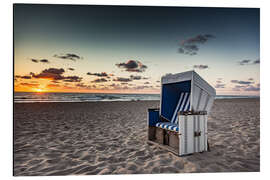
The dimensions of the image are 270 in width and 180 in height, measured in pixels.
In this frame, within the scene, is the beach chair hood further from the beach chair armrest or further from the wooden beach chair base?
the wooden beach chair base

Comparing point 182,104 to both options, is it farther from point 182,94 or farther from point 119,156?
point 119,156

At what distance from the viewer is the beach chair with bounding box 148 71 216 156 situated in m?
3.40

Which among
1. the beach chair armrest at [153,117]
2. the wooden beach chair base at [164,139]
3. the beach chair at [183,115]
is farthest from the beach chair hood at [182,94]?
the wooden beach chair base at [164,139]

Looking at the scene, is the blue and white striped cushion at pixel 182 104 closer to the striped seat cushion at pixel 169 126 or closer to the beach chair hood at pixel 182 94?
the beach chair hood at pixel 182 94

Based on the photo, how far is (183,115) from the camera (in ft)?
10.9

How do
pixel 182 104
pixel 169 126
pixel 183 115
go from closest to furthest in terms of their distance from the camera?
pixel 183 115
pixel 169 126
pixel 182 104

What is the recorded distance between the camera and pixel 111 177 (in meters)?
2.67

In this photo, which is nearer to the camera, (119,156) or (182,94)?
(119,156)

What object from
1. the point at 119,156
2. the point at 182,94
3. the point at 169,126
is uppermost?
the point at 182,94

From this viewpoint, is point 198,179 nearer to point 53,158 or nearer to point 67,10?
point 53,158

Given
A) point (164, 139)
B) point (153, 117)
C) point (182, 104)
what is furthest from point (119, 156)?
point (182, 104)

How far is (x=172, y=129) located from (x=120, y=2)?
128 inches

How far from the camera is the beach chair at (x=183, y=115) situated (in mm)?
3398

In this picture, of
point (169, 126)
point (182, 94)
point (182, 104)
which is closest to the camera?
point (169, 126)
